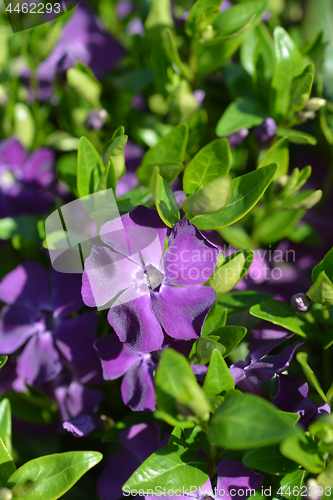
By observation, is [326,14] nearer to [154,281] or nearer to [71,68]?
[71,68]

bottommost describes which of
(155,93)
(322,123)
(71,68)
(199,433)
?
(199,433)

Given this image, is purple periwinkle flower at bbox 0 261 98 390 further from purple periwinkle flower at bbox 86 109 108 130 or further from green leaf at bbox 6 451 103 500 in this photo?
purple periwinkle flower at bbox 86 109 108 130

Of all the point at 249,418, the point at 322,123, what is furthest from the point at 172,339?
the point at 322,123

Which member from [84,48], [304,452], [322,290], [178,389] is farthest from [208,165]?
[84,48]

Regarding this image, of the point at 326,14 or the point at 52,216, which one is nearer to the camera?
the point at 52,216

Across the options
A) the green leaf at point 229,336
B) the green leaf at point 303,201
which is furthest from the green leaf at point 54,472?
the green leaf at point 303,201

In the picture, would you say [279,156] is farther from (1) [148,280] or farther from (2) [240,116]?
(1) [148,280]
